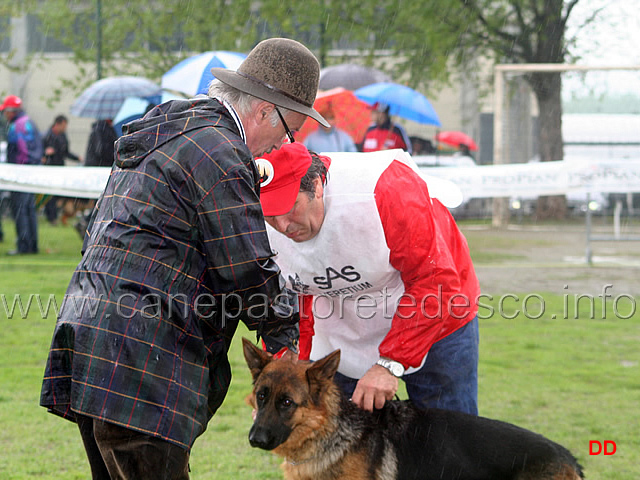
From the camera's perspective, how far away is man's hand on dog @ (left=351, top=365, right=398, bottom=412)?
10.1ft

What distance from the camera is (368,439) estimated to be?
3289 millimetres

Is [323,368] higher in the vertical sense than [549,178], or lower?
lower

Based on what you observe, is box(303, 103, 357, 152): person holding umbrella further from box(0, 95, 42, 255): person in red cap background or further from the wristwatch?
the wristwatch

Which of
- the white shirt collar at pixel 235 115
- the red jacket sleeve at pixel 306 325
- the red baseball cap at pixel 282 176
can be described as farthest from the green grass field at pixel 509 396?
the white shirt collar at pixel 235 115

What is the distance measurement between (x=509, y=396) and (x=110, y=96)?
11.8m

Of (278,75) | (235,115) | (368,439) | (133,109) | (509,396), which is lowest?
(509,396)

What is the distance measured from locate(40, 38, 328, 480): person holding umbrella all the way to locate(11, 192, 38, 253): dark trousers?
1086 cm

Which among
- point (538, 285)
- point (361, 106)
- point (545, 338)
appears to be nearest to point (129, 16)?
point (361, 106)

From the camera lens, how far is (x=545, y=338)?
23.7 ft

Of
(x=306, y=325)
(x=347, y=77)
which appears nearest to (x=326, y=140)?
(x=347, y=77)

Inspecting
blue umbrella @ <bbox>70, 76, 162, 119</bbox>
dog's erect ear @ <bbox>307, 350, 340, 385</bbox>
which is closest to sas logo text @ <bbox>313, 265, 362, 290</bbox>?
dog's erect ear @ <bbox>307, 350, 340, 385</bbox>

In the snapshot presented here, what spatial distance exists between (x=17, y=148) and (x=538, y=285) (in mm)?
9369

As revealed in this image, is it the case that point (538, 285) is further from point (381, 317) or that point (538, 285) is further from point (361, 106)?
point (381, 317)

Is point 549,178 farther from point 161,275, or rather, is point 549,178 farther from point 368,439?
point 161,275
